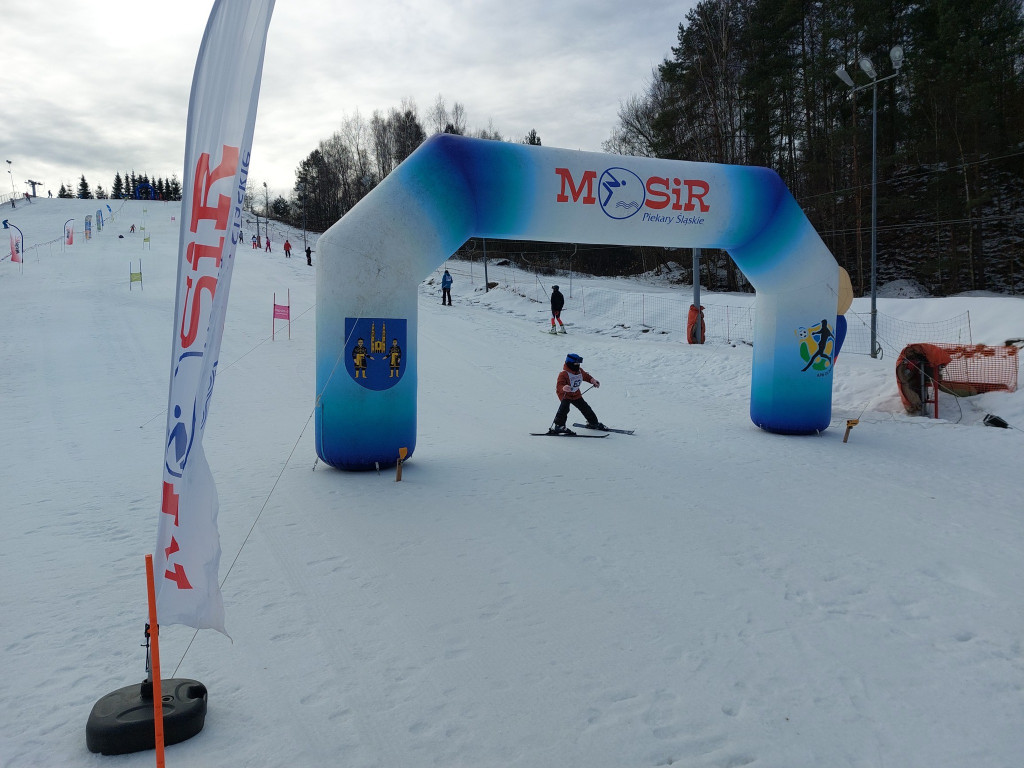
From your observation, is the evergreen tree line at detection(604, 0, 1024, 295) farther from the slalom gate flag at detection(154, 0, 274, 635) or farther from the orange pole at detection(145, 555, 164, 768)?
the orange pole at detection(145, 555, 164, 768)

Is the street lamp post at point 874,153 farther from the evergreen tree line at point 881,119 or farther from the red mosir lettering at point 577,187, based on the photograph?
the evergreen tree line at point 881,119

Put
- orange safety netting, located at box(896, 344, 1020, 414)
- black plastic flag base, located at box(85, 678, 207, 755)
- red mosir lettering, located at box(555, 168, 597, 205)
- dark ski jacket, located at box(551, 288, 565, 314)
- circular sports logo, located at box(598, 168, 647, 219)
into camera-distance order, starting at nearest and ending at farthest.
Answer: black plastic flag base, located at box(85, 678, 207, 755), red mosir lettering, located at box(555, 168, 597, 205), circular sports logo, located at box(598, 168, 647, 219), orange safety netting, located at box(896, 344, 1020, 414), dark ski jacket, located at box(551, 288, 565, 314)

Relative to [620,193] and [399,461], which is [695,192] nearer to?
[620,193]

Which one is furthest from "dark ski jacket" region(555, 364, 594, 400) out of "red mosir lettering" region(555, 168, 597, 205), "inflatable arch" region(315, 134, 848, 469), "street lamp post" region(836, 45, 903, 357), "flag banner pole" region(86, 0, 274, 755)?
"street lamp post" region(836, 45, 903, 357)

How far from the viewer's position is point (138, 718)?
2924 mm

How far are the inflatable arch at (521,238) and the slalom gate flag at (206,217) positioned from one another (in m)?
4.72

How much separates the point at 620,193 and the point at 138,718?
313 inches

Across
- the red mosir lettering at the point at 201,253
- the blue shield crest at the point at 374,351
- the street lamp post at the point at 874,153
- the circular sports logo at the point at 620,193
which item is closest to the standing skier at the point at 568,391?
the circular sports logo at the point at 620,193

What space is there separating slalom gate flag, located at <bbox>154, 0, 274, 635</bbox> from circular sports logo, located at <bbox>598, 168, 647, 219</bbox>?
6684 mm

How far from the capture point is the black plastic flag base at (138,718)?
288cm

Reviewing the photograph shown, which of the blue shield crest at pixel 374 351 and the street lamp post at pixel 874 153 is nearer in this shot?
the blue shield crest at pixel 374 351

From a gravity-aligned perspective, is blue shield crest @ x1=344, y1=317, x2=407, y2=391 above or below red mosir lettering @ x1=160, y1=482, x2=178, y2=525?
above

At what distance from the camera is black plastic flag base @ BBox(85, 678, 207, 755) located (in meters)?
2.88

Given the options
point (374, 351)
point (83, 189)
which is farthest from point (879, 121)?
point (83, 189)
